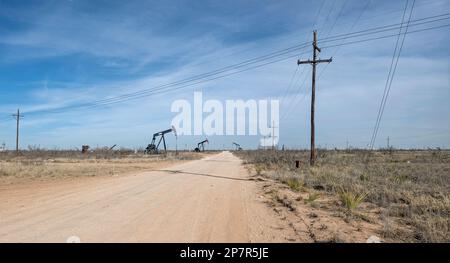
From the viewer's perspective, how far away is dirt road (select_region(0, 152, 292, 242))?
279 inches

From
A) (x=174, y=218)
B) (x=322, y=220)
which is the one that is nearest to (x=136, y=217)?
(x=174, y=218)

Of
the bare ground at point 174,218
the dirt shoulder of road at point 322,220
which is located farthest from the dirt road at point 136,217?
the dirt shoulder of road at point 322,220

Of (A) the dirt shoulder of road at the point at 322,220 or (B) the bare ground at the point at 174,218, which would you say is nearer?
(B) the bare ground at the point at 174,218

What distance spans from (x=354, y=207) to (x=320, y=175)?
919 cm

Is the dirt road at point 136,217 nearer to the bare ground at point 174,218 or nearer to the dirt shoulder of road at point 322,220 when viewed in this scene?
the bare ground at point 174,218

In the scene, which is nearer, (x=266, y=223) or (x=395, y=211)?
(x=266, y=223)

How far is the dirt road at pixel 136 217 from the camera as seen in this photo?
7.08m

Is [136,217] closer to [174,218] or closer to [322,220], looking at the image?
[174,218]

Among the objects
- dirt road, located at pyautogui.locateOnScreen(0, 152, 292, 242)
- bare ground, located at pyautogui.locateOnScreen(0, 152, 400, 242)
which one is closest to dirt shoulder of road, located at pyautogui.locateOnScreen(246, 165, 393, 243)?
bare ground, located at pyautogui.locateOnScreen(0, 152, 400, 242)

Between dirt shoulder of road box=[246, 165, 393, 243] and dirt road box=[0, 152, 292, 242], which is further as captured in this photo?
dirt shoulder of road box=[246, 165, 393, 243]

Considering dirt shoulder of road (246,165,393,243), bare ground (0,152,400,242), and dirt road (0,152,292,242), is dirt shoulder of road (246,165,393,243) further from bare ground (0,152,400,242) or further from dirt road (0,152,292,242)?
dirt road (0,152,292,242)
